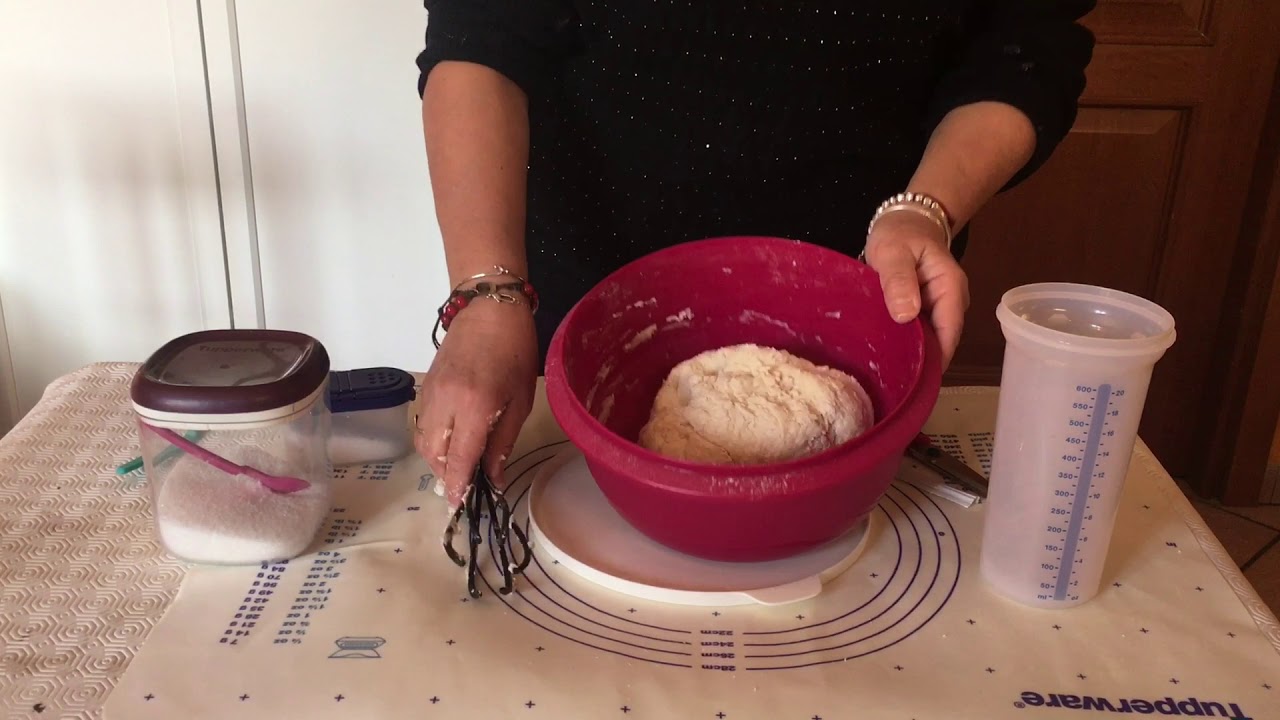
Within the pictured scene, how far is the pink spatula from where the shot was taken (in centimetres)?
57

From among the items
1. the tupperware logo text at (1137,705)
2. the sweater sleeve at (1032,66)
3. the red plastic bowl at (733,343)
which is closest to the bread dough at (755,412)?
the red plastic bowl at (733,343)

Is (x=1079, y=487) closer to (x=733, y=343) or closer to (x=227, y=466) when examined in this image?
(x=733, y=343)

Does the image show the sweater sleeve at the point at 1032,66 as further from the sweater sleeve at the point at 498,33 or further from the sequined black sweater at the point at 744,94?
the sweater sleeve at the point at 498,33

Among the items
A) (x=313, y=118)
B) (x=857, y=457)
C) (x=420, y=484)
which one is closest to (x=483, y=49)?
(x=420, y=484)

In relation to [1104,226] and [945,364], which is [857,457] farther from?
[1104,226]

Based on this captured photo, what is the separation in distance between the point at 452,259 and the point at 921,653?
42 centimetres

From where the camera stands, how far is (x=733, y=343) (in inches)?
28.4

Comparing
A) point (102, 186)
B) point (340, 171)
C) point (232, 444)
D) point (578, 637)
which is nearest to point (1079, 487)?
point (578, 637)

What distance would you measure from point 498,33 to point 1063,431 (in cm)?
50

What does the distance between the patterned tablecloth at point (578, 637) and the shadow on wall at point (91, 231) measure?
0.99 meters

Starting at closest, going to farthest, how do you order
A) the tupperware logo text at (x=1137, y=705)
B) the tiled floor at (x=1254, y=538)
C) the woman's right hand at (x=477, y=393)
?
1. the tupperware logo text at (x=1137, y=705)
2. the woman's right hand at (x=477, y=393)
3. the tiled floor at (x=1254, y=538)

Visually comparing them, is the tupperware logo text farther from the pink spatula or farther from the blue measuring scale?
the pink spatula

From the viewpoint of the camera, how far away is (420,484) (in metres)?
0.69

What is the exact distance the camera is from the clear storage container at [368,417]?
2.31 feet
